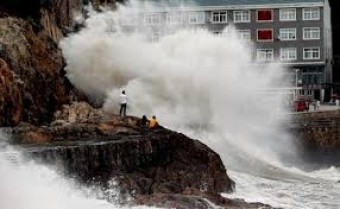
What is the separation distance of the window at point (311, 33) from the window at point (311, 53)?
893mm

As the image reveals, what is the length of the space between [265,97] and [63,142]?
1781 centimetres

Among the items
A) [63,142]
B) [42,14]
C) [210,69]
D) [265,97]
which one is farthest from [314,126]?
[63,142]

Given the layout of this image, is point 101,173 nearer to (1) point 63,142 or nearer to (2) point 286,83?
(1) point 63,142

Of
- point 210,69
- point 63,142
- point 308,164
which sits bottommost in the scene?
point 308,164

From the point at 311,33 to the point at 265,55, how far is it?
164 inches

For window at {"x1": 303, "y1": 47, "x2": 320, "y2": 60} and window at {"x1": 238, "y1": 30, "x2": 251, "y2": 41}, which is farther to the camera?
window at {"x1": 303, "y1": 47, "x2": 320, "y2": 60}

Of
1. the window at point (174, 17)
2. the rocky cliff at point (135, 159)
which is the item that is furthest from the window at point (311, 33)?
the rocky cliff at point (135, 159)

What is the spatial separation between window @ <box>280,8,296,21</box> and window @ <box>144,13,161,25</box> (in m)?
15.3

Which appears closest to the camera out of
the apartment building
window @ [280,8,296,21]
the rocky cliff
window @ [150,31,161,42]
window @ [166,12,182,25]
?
the rocky cliff

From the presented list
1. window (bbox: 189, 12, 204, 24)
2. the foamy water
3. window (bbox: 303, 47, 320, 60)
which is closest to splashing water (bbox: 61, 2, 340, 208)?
the foamy water

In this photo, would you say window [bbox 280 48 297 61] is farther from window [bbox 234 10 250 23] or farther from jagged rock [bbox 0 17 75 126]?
jagged rock [bbox 0 17 75 126]

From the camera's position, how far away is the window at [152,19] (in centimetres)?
4384

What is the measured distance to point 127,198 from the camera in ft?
74.4

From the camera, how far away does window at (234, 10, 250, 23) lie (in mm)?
60500
